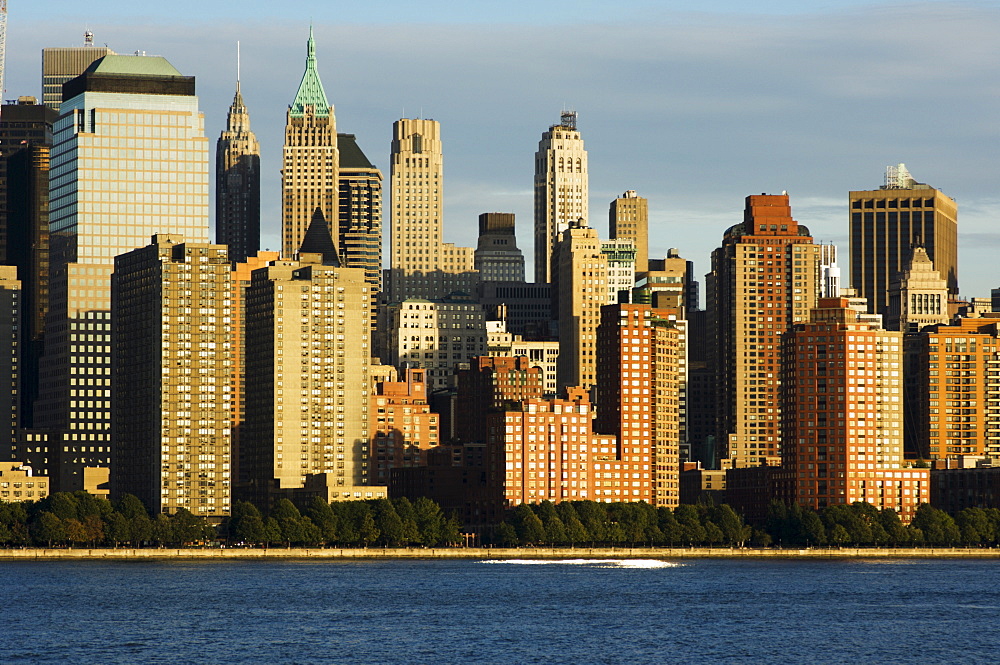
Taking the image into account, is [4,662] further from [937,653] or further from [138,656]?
[937,653]

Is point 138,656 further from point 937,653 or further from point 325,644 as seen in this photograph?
point 937,653

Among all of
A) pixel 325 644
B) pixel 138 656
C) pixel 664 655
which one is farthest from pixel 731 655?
pixel 138 656

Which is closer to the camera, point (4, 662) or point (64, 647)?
point (4, 662)

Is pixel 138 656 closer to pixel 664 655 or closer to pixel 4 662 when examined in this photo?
pixel 4 662

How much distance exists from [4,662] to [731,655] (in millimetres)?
61182

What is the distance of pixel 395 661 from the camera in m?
185

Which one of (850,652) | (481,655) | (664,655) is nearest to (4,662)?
(481,655)

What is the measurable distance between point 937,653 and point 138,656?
2709 inches

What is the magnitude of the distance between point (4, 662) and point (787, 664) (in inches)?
2524

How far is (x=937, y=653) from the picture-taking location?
19600 cm

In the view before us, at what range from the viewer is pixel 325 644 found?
196 meters

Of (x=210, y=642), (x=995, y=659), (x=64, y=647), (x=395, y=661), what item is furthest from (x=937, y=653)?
(x=64, y=647)

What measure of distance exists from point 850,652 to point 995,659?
12.6m

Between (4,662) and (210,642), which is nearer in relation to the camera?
(4,662)
